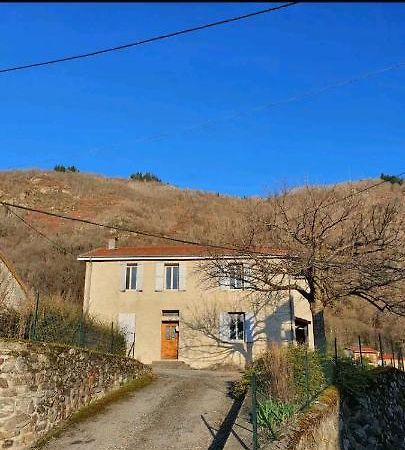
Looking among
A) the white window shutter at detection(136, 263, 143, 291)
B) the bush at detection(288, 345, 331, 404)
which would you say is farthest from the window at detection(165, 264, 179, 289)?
the bush at detection(288, 345, 331, 404)

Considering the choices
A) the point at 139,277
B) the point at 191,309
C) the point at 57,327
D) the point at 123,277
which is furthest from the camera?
the point at 123,277

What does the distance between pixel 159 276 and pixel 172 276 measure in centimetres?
71

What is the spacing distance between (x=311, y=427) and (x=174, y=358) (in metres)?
16.7

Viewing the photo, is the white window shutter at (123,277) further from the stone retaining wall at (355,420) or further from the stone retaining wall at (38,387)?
the stone retaining wall at (355,420)

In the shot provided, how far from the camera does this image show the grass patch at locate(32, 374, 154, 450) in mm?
9891

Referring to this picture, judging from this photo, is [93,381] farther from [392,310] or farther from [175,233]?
[175,233]

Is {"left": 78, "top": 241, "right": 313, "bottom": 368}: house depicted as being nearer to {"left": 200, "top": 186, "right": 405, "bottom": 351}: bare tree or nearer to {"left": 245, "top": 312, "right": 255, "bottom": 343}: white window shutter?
{"left": 245, "top": 312, "right": 255, "bottom": 343}: white window shutter

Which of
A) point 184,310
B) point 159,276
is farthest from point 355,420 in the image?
point 159,276

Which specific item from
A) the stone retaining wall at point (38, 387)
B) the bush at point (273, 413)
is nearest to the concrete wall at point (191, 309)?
the stone retaining wall at point (38, 387)

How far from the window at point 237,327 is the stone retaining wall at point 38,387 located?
12.6 m

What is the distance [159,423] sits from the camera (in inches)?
431

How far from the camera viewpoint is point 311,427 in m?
8.75

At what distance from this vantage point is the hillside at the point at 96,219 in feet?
114

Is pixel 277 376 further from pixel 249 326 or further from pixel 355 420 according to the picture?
pixel 249 326
